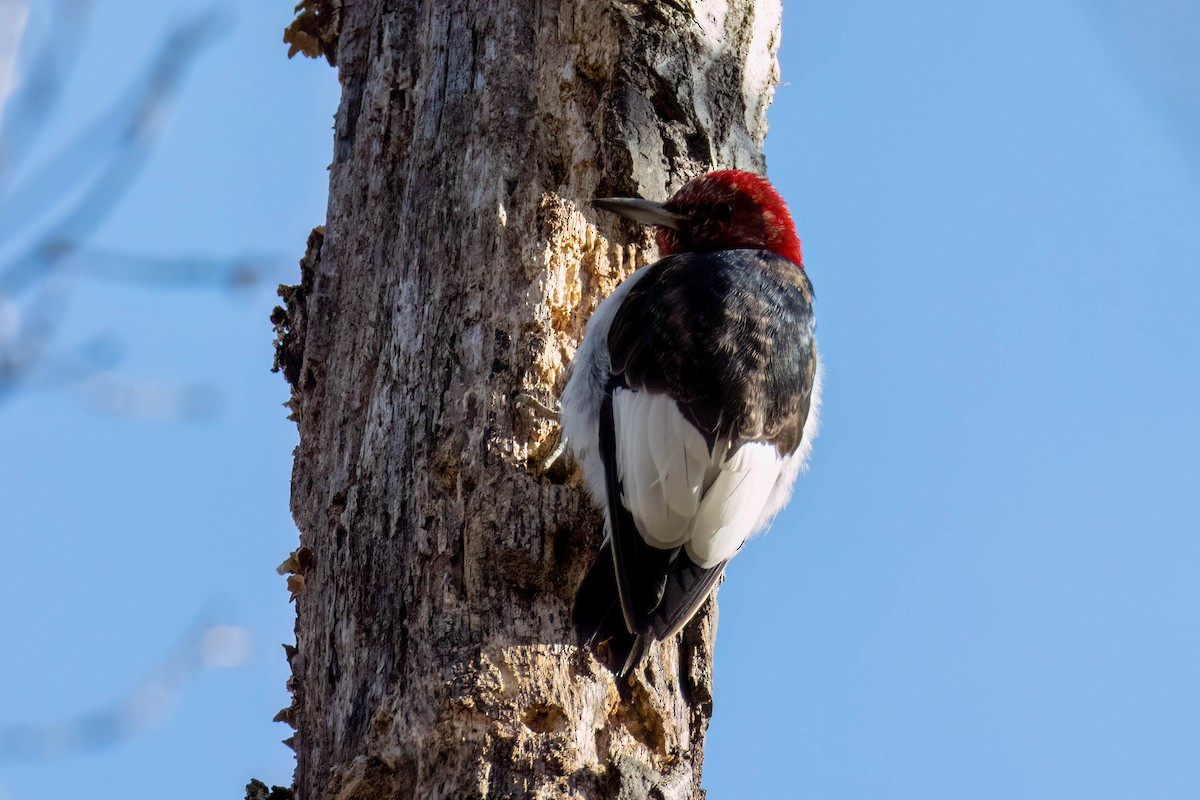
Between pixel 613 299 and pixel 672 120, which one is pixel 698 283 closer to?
pixel 613 299

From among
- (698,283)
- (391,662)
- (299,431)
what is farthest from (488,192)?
(391,662)

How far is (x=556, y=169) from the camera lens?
3.22 m

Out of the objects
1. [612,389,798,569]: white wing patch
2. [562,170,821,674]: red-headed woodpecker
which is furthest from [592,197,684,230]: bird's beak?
[612,389,798,569]: white wing patch

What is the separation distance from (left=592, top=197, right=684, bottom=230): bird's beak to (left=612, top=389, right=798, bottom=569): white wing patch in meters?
0.48

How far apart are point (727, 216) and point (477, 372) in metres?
0.91

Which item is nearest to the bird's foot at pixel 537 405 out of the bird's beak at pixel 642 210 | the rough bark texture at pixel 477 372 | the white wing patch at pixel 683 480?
the rough bark texture at pixel 477 372

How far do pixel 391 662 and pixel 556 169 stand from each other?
1.28m

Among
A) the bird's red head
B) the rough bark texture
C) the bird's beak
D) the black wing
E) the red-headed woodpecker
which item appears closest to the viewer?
the rough bark texture

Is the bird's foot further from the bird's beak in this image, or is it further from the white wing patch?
the bird's beak

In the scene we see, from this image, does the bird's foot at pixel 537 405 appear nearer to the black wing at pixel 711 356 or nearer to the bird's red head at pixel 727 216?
the black wing at pixel 711 356

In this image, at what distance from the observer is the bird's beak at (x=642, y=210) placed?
3.21 metres

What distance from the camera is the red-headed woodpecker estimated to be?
108 inches

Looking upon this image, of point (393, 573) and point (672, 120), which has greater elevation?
point (672, 120)

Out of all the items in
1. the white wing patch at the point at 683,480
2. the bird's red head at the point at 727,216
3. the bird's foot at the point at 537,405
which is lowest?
the white wing patch at the point at 683,480
